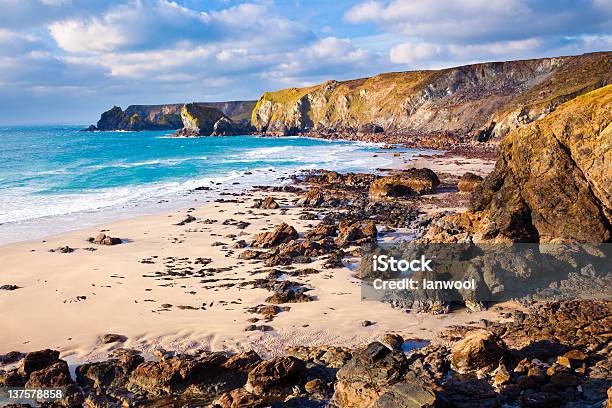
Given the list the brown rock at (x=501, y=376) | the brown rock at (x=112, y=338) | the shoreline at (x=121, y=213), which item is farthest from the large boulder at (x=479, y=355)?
the shoreline at (x=121, y=213)

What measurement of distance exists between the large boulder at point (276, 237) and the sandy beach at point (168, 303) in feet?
3.11

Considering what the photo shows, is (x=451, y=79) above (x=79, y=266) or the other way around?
above

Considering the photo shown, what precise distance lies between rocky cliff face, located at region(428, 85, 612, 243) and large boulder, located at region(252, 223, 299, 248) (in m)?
6.78

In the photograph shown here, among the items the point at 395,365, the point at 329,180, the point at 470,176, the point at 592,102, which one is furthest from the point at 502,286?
Answer: the point at 329,180

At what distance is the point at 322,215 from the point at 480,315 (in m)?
14.7

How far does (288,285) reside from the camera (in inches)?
595

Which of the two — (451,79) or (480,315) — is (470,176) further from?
(451,79)

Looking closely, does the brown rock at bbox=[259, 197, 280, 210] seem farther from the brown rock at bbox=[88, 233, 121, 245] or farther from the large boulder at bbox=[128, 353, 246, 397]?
the large boulder at bbox=[128, 353, 246, 397]

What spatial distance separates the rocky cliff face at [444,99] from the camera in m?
82.8

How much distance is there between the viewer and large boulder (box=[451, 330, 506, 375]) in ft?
30.6

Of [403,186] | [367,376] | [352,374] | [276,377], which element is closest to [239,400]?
[276,377]

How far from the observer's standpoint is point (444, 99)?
118 meters

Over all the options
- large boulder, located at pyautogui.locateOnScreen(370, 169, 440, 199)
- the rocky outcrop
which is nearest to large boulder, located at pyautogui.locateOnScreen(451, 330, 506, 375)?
the rocky outcrop

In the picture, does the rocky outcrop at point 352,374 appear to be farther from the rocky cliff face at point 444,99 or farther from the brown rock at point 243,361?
the rocky cliff face at point 444,99
